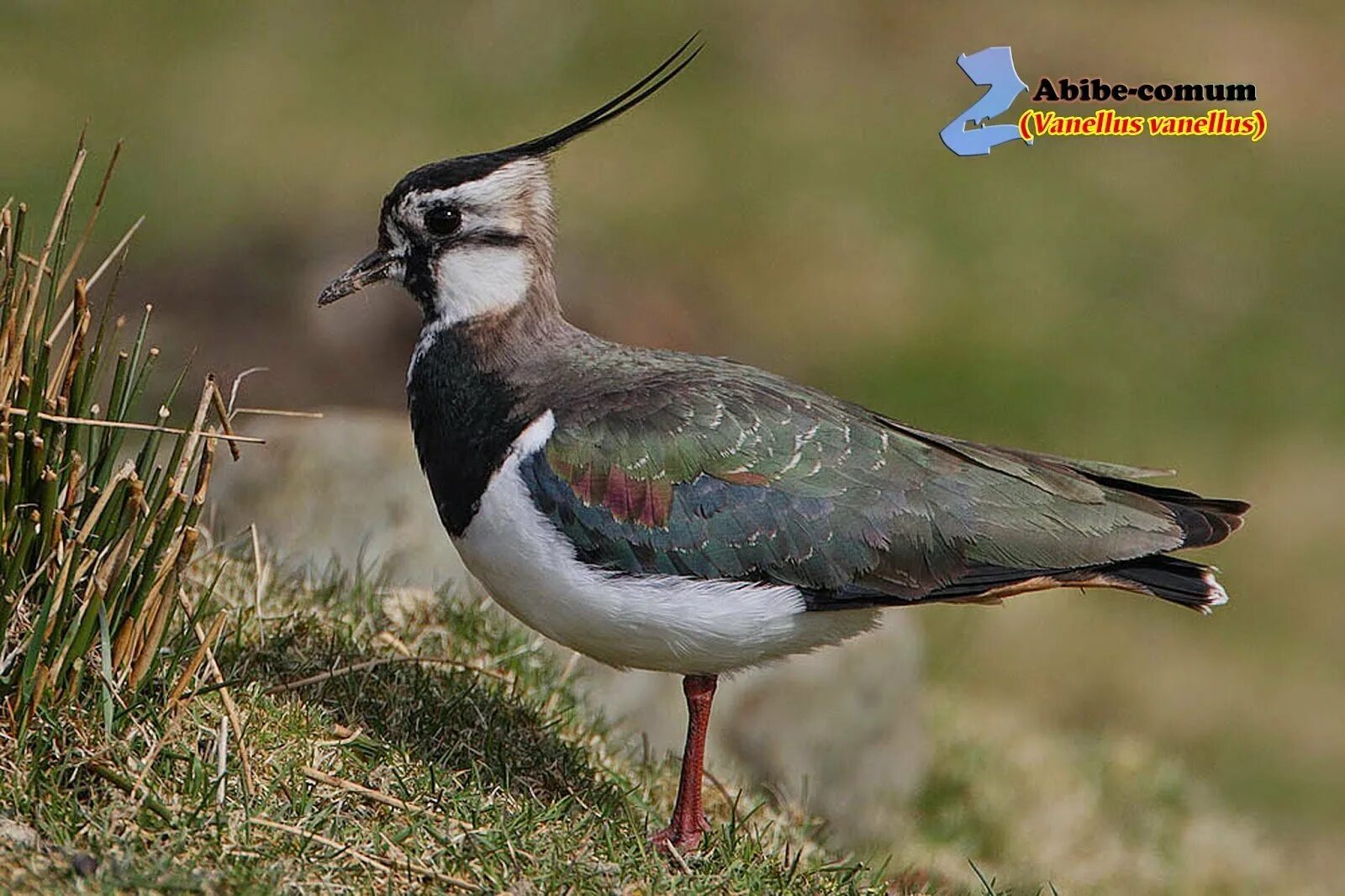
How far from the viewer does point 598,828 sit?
4.74 metres

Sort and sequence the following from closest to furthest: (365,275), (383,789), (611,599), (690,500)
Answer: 1. (383,789)
2. (611,599)
3. (690,500)
4. (365,275)

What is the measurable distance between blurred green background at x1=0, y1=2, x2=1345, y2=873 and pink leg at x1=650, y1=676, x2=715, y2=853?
16.0 feet

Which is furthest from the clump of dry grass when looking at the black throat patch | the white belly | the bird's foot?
the bird's foot

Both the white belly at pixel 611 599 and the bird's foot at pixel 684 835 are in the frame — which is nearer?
the white belly at pixel 611 599

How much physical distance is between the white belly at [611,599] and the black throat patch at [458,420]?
2.5 inches

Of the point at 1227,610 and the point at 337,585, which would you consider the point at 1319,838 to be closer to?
the point at 1227,610

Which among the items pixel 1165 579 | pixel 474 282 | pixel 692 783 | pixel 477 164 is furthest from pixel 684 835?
pixel 477 164

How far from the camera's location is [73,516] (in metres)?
4.46

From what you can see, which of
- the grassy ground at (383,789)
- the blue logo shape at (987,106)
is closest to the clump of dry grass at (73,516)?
the grassy ground at (383,789)

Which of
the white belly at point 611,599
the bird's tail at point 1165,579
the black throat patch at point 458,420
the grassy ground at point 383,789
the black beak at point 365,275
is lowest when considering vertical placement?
the grassy ground at point 383,789

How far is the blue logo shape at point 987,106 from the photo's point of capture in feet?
30.3

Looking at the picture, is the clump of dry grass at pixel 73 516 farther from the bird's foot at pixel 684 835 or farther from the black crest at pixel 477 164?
the bird's foot at pixel 684 835

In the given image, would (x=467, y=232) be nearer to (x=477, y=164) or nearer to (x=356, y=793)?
(x=477, y=164)

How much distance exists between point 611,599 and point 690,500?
1.21 feet
